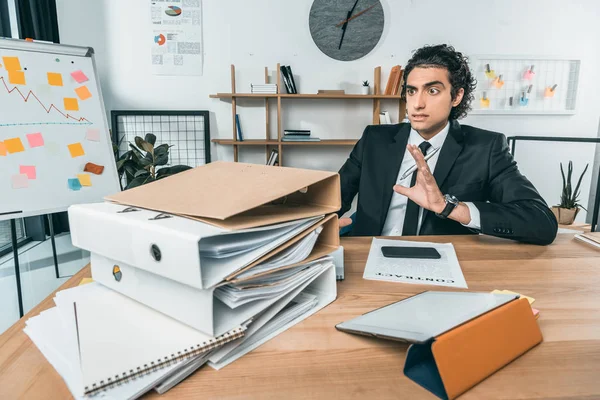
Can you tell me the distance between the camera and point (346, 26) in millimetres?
3340

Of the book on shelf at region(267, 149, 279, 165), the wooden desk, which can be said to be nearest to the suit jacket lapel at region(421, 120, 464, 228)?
the wooden desk

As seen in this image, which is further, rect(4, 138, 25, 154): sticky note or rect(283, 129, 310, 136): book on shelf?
rect(283, 129, 310, 136): book on shelf

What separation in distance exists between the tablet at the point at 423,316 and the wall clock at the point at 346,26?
3.09 m

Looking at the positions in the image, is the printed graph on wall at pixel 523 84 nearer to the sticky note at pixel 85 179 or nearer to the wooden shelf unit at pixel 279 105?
the wooden shelf unit at pixel 279 105

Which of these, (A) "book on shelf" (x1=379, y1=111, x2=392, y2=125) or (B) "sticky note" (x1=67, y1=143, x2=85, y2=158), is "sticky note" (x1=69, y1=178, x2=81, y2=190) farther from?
(A) "book on shelf" (x1=379, y1=111, x2=392, y2=125)

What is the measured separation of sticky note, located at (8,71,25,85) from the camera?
5.27ft

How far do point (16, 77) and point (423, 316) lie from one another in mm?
1857

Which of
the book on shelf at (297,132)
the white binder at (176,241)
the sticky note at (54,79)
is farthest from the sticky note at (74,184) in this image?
the book on shelf at (297,132)

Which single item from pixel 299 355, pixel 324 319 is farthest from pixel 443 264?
pixel 299 355

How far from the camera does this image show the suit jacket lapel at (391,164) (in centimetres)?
159

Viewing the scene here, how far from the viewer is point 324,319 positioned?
25.2 inches

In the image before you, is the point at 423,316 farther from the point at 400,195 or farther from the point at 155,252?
the point at 400,195

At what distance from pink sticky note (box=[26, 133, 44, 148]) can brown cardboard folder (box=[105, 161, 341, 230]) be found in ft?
4.20

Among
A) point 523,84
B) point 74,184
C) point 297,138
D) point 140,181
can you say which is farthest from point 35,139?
point 523,84
